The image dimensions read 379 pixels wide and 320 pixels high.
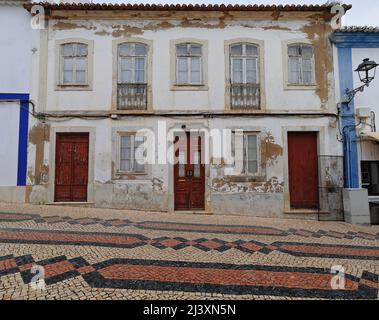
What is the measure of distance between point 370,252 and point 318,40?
734cm

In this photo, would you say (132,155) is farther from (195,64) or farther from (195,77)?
(195,64)

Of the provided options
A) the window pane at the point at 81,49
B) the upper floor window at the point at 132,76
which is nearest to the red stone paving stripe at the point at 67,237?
the upper floor window at the point at 132,76

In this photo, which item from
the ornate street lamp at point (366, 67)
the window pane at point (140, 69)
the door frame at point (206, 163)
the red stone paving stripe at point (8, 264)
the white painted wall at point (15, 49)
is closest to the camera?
the red stone paving stripe at point (8, 264)

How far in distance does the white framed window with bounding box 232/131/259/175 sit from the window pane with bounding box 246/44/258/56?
9.49 feet

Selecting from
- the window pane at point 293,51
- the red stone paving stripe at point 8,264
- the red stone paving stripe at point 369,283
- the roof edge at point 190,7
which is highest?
the roof edge at point 190,7

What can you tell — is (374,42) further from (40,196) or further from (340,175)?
(40,196)

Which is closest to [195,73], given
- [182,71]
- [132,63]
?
[182,71]

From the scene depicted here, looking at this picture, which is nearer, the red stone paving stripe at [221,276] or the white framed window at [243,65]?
the red stone paving stripe at [221,276]

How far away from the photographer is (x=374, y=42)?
346 inches

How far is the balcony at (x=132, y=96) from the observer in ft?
28.6

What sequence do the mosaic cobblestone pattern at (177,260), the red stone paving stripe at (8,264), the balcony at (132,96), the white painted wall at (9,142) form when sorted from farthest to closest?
the balcony at (132,96) → the white painted wall at (9,142) → the red stone paving stripe at (8,264) → the mosaic cobblestone pattern at (177,260)

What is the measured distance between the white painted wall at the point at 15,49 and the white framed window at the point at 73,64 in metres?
1.17

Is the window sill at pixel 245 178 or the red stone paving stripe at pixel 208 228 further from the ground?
the window sill at pixel 245 178

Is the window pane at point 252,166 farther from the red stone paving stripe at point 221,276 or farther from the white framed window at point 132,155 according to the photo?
the red stone paving stripe at point 221,276
